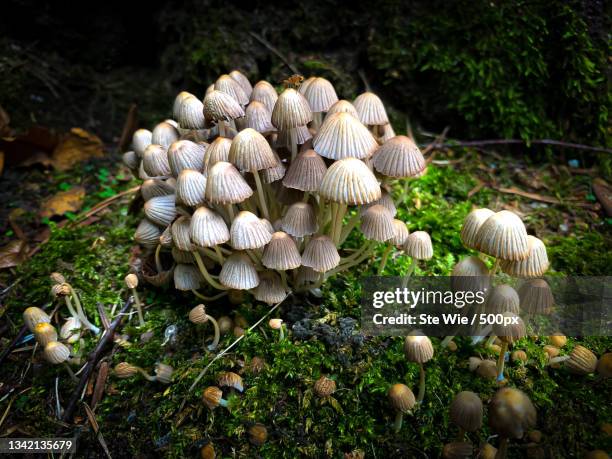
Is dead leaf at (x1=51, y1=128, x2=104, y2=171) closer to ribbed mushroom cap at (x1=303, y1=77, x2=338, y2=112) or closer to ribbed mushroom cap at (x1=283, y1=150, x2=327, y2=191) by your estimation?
ribbed mushroom cap at (x1=303, y1=77, x2=338, y2=112)

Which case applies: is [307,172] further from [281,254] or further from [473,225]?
[473,225]

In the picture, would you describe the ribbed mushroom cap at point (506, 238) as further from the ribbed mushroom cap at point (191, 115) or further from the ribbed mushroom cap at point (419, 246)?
the ribbed mushroom cap at point (191, 115)

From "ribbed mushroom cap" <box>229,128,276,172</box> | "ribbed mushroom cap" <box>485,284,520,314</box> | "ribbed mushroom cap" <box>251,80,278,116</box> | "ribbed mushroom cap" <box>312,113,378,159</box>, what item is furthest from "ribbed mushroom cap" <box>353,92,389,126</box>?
"ribbed mushroom cap" <box>485,284,520,314</box>

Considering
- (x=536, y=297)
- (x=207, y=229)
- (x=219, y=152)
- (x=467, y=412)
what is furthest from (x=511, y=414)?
(x=219, y=152)

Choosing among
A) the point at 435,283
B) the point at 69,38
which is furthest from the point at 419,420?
the point at 69,38

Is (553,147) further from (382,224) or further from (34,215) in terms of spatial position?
(34,215)
